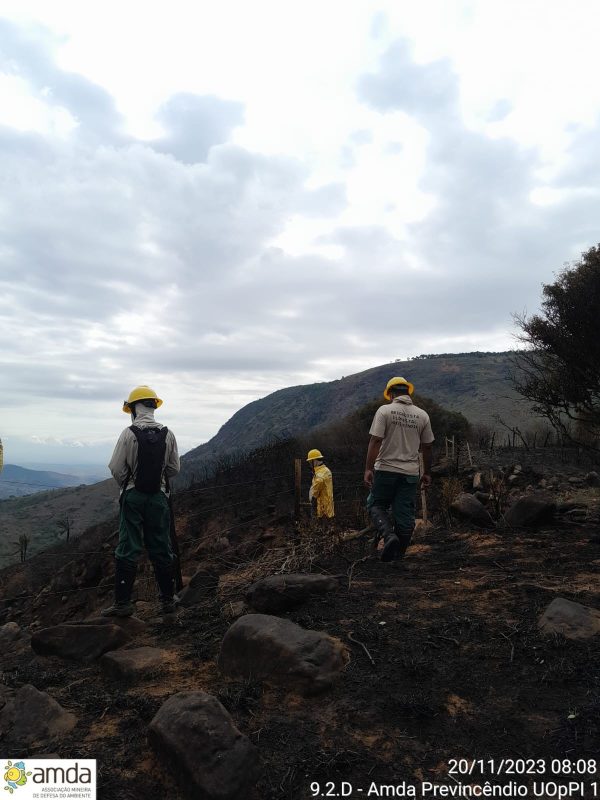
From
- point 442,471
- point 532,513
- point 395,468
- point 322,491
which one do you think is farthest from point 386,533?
point 442,471

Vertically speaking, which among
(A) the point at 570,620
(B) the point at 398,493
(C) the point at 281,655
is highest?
(B) the point at 398,493

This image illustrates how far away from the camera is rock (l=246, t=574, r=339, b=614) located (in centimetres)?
396

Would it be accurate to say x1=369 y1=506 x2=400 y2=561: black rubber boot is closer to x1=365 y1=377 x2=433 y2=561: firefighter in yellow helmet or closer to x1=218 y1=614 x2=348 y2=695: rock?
x1=365 y1=377 x2=433 y2=561: firefighter in yellow helmet

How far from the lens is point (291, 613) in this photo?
3.87 meters

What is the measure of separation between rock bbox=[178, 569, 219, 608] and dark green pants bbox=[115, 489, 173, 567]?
1.21 ft

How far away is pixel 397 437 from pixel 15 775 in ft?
13.1

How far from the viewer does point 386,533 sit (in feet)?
17.6

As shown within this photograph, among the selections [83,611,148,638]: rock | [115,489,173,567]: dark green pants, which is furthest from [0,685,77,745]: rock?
[115,489,173,567]: dark green pants

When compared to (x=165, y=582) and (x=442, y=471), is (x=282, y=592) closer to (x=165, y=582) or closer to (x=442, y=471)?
(x=165, y=582)

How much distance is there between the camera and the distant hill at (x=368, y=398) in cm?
5569

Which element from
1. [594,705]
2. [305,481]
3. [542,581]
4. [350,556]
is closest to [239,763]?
[594,705]

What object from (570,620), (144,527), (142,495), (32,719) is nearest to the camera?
(32,719)

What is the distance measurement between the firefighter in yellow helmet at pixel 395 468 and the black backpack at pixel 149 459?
205cm

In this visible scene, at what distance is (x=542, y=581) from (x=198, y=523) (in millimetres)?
13299
